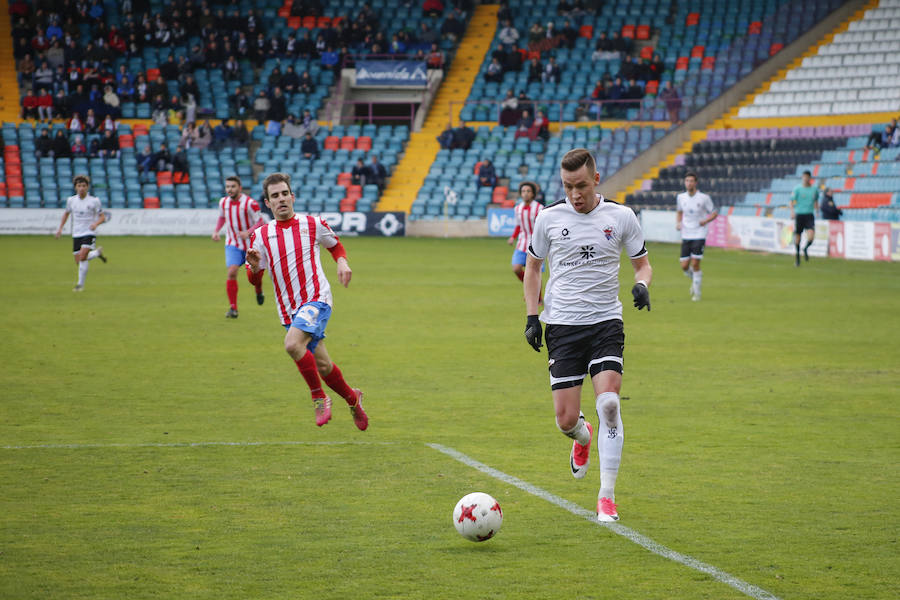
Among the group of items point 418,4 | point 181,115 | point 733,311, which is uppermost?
point 418,4

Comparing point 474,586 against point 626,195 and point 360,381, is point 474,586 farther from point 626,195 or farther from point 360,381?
point 626,195

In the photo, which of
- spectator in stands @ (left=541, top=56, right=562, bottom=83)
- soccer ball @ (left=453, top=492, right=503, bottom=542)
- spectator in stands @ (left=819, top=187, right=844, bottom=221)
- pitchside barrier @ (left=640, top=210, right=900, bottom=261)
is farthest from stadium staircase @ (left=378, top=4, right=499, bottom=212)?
soccer ball @ (left=453, top=492, right=503, bottom=542)

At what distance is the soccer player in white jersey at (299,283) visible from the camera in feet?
30.2

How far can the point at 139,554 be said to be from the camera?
601cm

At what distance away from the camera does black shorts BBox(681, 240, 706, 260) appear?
20797mm

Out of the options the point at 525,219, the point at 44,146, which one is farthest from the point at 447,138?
the point at 525,219

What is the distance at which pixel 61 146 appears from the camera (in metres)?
43.7

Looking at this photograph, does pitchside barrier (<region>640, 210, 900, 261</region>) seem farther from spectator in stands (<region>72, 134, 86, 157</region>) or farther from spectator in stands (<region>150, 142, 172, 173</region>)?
spectator in stands (<region>72, 134, 86, 157</region>)

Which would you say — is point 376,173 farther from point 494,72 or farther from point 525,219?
point 525,219

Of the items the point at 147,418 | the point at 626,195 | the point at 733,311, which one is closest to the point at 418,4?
the point at 626,195

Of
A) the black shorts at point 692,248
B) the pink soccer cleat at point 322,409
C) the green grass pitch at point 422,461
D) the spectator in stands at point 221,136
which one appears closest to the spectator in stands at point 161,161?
the spectator in stands at point 221,136

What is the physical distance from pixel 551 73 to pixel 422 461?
1556 inches

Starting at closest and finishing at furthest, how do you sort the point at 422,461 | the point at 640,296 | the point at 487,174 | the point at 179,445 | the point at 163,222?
the point at 640,296, the point at 422,461, the point at 179,445, the point at 163,222, the point at 487,174

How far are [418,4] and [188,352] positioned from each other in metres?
40.4
